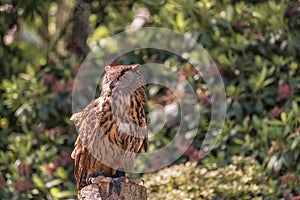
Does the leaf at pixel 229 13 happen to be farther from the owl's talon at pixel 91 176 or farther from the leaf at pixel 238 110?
the owl's talon at pixel 91 176

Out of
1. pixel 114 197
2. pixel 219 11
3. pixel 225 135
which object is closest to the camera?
pixel 114 197

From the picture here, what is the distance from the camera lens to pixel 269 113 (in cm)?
833

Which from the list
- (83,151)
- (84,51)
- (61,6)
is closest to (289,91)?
(84,51)

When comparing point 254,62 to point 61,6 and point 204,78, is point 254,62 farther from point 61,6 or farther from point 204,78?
point 61,6

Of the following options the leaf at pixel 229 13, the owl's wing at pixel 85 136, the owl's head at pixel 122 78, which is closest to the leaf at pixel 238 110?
the leaf at pixel 229 13

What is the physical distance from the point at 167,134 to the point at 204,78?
1.80 feet

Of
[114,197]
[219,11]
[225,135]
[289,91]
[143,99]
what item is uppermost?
[219,11]

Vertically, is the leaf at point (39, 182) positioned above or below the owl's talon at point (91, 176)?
above

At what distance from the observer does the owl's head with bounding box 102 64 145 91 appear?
17.1 feet

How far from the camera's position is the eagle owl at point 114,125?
17.3 ft

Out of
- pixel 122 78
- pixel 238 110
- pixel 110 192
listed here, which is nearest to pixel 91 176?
pixel 110 192

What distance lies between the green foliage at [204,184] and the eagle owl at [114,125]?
131 cm

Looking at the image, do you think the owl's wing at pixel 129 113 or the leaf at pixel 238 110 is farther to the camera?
the leaf at pixel 238 110

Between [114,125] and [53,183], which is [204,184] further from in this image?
[114,125]
